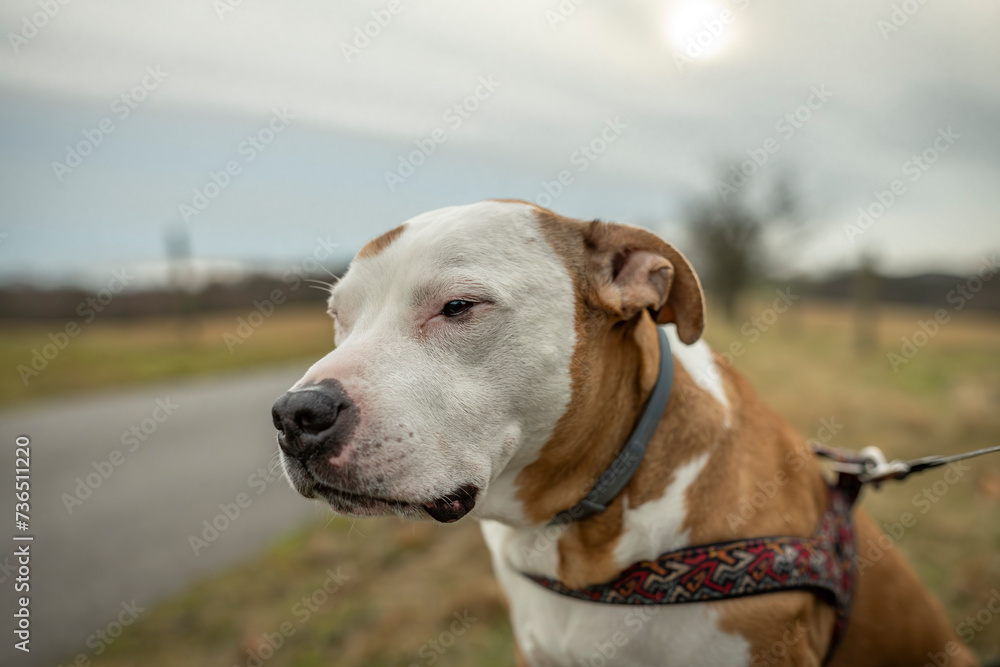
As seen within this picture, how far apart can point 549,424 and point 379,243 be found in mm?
840

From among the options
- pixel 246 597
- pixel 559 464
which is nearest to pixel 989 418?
pixel 559 464

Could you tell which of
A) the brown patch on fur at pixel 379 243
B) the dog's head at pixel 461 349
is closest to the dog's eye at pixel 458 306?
the dog's head at pixel 461 349

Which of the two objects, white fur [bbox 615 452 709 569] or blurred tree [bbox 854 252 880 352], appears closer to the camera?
white fur [bbox 615 452 709 569]

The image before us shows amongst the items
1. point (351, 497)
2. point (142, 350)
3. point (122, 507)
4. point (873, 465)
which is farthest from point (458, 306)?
point (142, 350)

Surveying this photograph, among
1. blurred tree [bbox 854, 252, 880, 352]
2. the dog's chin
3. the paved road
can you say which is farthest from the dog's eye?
blurred tree [bbox 854, 252, 880, 352]

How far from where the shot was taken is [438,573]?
182 inches

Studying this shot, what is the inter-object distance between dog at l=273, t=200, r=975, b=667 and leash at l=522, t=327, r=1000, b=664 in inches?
1.4

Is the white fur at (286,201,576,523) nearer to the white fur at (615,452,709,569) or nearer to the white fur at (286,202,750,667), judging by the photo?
the white fur at (286,202,750,667)

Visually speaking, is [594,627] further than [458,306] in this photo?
Yes

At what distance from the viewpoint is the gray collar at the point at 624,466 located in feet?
6.77

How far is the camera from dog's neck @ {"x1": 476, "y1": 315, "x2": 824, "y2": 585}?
2.04 meters

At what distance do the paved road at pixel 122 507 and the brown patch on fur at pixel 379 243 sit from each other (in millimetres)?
1462

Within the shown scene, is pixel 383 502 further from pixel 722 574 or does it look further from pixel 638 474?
pixel 722 574

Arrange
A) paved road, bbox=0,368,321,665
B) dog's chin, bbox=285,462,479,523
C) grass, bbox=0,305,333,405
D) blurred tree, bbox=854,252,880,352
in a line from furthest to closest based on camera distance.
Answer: grass, bbox=0,305,333,405 → blurred tree, bbox=854,252,880,352 → paved road, bbox=0,368,321,665 → dog's chin, bbox=285,462,479,523
